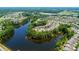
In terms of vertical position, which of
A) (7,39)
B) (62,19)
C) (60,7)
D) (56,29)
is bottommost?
(7,39)

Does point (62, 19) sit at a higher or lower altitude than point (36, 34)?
higher

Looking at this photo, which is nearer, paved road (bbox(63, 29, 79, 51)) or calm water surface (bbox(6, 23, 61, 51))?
paved road (bbox(63, 29, 79, 51))

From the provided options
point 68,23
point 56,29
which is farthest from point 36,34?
point 68,23

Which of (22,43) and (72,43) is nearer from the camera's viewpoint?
(72,43)

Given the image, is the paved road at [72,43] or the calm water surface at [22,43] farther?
the calm water surface at [22,43]
